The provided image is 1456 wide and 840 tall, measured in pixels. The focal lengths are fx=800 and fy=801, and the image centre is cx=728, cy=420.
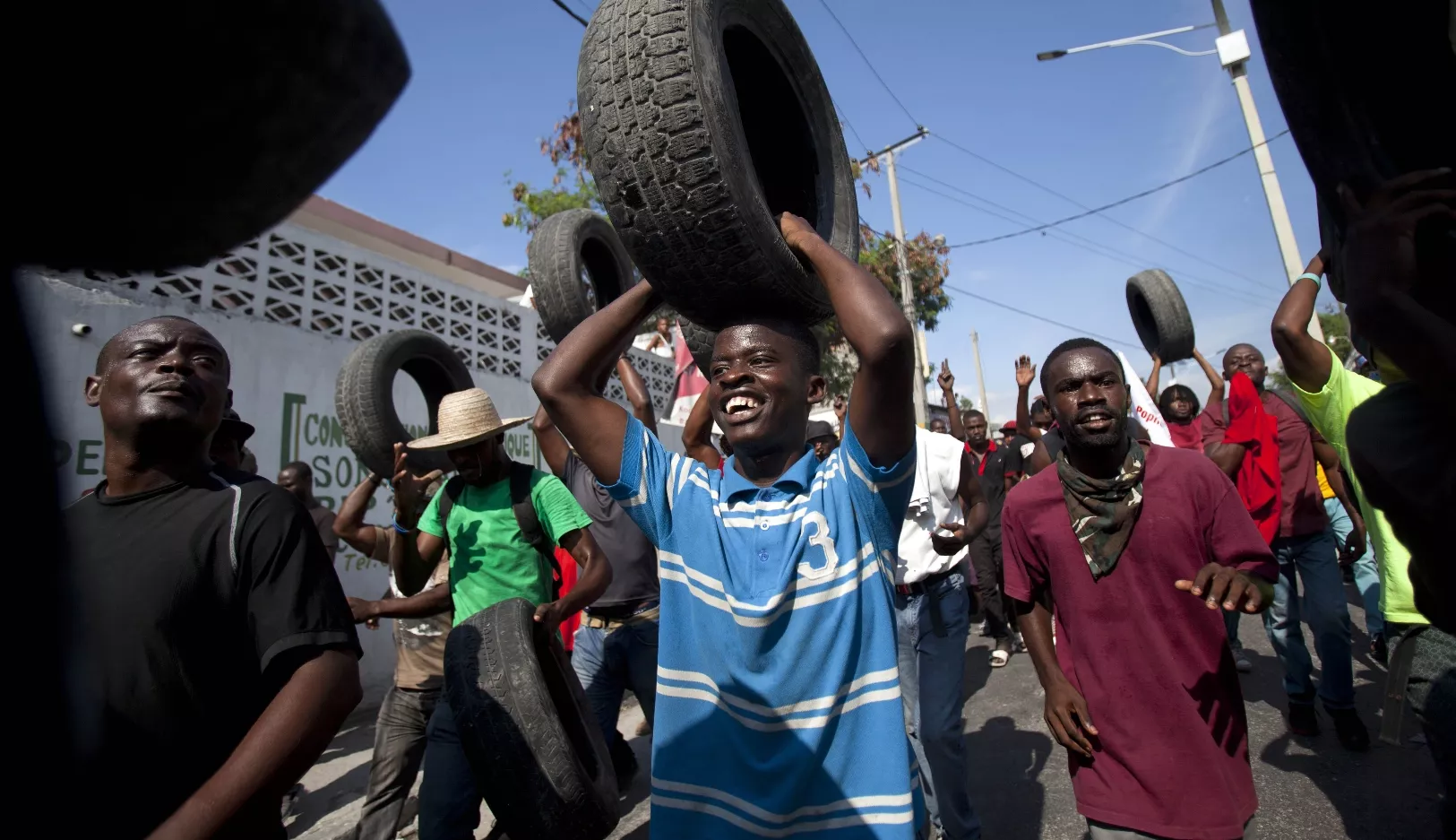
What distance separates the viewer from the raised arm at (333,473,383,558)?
16.3 feet

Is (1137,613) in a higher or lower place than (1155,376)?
lower

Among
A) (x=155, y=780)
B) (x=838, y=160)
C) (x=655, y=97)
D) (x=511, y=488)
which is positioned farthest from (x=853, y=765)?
(x=511, y=488)

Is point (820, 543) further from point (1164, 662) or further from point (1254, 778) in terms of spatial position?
point (1254, 778)

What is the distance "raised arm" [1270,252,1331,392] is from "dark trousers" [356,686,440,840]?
398 centimetres

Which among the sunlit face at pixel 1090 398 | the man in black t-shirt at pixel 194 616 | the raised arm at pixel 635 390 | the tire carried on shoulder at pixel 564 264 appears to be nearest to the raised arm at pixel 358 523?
the raised arm at pixel 635 390

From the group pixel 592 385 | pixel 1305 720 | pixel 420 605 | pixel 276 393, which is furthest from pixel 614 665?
pixel 276 393

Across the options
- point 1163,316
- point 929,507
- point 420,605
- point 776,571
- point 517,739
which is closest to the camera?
point 776,571

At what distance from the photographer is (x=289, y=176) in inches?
25.5

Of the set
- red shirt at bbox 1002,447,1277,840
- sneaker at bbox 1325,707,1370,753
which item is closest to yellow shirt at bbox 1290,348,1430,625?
red shirt at bbox 1002,447,1277,840

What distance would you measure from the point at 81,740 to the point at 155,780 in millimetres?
1370

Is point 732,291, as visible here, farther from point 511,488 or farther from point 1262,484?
point 1262,484

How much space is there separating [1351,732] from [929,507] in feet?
9.28

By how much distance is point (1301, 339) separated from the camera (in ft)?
8.16

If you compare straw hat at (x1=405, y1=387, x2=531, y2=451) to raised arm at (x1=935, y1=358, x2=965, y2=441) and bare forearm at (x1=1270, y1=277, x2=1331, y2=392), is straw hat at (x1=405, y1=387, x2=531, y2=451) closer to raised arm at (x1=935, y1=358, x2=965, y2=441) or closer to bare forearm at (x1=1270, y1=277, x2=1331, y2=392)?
bare forearm at (x1=1270, y1=277, x2=1331, y2=392)
